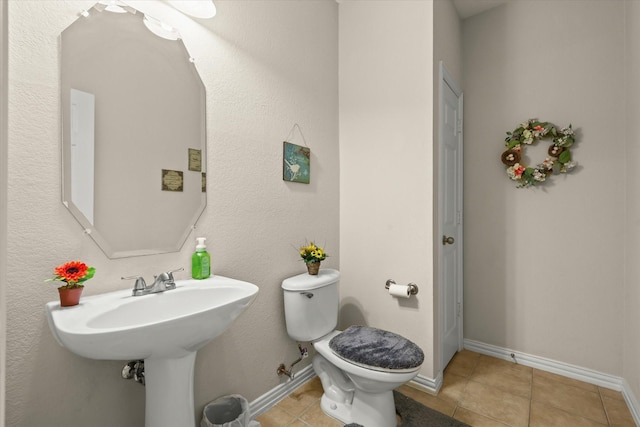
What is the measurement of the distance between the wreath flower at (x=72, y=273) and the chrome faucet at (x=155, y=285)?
0.16 meters

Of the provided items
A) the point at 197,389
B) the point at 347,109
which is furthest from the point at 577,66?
the point at 197,389

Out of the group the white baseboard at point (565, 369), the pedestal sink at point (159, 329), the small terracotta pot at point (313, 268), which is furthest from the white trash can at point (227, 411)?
the white baseboard at point (565, 369)

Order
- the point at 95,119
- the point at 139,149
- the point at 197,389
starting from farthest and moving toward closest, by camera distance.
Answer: the point at 197,389 → the point at 139,149 → the point at 95,119

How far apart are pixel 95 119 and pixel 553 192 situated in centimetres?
263

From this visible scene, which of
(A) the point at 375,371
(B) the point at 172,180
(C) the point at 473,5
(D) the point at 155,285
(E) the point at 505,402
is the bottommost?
(E) the point at 505,402

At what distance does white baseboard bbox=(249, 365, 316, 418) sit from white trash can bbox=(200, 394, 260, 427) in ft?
0.36

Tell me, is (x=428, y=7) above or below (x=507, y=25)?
below

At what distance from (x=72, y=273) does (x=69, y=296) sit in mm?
71

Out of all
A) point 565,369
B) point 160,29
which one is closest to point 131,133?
point 160,29

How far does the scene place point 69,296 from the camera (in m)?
0.90

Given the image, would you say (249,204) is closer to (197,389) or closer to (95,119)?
(95,119)

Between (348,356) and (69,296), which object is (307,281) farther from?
(69,296)

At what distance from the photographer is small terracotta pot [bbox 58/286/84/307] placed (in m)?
0.89

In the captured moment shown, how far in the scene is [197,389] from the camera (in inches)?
52.4
